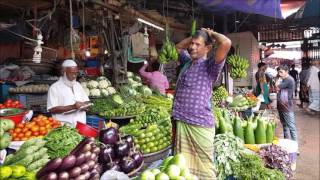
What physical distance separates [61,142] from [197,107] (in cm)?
134

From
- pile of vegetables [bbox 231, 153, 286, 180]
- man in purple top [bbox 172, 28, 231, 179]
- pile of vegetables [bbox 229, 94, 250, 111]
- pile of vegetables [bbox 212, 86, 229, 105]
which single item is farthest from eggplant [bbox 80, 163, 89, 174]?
pile of vegetables [bbox 229, 94, 250, 111]

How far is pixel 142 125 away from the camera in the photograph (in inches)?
200

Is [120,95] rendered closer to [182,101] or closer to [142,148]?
[142,148]

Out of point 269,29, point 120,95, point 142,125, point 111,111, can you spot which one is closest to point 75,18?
point 120,95

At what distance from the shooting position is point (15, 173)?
92.4 inches

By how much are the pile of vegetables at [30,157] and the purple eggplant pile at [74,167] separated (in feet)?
1.03

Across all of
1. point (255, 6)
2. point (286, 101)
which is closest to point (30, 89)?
point (255, 6)

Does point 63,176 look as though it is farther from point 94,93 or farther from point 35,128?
point 94,93

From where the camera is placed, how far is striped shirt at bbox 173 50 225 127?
3.43 m

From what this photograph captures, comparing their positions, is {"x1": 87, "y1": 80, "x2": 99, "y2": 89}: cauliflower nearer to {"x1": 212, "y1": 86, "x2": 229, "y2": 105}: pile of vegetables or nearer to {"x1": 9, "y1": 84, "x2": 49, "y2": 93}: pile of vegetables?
{"x1": 9, "y1": 84, "x2": 49, "y2": 93}: pile of vegetables

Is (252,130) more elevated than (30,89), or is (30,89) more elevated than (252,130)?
(30,89)

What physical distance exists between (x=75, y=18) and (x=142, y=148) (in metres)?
4.31

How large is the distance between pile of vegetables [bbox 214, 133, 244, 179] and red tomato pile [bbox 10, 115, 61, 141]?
1955 millimetres

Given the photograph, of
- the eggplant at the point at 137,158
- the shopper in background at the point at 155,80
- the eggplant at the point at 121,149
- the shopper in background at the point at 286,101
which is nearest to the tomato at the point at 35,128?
the eggplant at the point at 121,149
